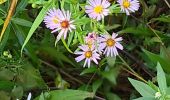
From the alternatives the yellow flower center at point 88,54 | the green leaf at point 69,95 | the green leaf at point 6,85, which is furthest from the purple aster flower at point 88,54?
the green leaf at point 6,85

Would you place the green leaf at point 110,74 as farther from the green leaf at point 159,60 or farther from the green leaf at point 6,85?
the green leaf at point 6,85

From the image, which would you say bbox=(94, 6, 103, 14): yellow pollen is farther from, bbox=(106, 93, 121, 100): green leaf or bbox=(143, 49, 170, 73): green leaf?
bbox=(106, 93, 121, 100): green leaf

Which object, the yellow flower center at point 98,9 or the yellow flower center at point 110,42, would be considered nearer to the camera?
the yellow flower center at point 98,9

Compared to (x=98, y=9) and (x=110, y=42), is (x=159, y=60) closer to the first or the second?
(x=110, y=42)

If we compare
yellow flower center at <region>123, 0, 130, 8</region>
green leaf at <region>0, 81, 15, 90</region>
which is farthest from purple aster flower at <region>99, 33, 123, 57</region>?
green leaf at <region>0, 81, 15, 90</region>

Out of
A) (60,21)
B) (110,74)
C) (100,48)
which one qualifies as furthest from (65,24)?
(110,74)

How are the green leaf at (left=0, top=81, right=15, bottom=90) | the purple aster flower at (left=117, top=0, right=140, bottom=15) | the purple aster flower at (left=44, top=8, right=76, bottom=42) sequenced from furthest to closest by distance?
the green leaf at (left=0, top=81, right=15, bottom=90) < the purple aster flower at (left=117, top=0, right=140, bottom=15) < the purple aster flower at (left=44, top=8, right=76, bottom=42)
